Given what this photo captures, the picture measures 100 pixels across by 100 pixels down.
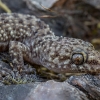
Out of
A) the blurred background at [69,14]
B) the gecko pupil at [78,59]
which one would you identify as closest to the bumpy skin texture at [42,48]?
the gecko pupil at [78,59]

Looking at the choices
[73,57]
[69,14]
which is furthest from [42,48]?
[69,14]

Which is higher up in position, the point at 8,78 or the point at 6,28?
the point at 6,28

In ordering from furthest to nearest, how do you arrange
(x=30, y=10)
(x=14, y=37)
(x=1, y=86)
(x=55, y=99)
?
(x=30, y=10), (x=14, y=37), (x=1, y=86), (x=55, y=99)

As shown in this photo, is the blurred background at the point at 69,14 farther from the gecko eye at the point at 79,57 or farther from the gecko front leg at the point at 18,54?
the gecko eye at the point at 79,57

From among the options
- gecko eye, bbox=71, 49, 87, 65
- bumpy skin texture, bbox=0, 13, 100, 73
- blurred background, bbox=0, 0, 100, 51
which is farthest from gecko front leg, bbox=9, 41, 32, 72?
blurred background, bbox=0, 0, 100, 51

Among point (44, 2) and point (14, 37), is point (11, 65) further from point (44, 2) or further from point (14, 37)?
point (44, 2)

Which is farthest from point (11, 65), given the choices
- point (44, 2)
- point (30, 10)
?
point (30, 10)

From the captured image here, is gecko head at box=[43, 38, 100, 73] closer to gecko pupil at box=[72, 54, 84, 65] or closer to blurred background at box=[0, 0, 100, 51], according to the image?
gecko pupil at box=[72, 54, 84, 65]

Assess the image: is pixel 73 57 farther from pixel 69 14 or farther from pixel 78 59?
pixel 69 14
